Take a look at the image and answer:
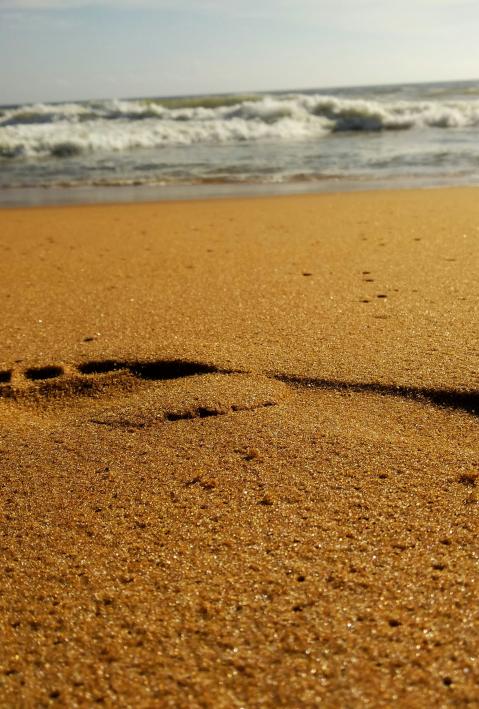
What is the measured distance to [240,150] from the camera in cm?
1381

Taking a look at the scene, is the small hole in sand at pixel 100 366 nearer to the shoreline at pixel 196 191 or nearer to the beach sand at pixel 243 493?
the beach sand at pixel 243 493

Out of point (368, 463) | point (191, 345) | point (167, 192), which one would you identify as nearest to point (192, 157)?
point (167, 192)

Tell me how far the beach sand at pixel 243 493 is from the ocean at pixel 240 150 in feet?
18.6

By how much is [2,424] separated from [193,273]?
69.6 inches

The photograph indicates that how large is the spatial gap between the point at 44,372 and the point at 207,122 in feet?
59.0

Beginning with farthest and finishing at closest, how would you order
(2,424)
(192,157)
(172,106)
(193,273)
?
1. (172,106)
2. (192,157)
3. (193,273)
4. (2,424)

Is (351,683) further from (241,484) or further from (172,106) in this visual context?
(172,106)

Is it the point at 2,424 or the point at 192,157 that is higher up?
the point at 192,157

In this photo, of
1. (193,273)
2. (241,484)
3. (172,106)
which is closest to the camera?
(241,484)

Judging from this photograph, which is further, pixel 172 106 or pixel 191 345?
pixel 172 106

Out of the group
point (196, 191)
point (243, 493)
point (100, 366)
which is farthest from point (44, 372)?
point (196, 191)

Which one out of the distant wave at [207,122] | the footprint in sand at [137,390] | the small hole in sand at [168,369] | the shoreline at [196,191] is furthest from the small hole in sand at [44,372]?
the distant wave at [207,122]

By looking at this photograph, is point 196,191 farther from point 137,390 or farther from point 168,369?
point 137,390

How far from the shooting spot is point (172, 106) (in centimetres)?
2639
